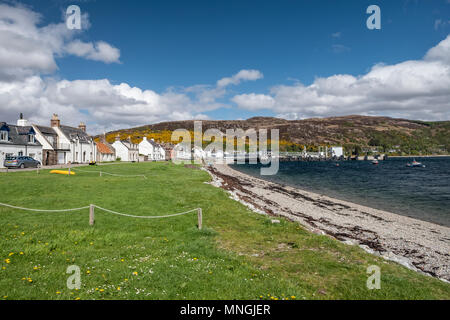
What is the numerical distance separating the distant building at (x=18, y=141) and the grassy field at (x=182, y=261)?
114 feet

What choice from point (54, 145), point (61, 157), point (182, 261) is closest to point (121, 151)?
point (61, 157)

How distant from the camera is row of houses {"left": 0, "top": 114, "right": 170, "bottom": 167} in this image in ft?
141

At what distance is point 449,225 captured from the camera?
23.2 meters

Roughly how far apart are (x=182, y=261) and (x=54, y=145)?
5761cm

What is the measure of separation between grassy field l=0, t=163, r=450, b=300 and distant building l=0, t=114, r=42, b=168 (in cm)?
3476

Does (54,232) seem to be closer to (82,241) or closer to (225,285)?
(82,241)

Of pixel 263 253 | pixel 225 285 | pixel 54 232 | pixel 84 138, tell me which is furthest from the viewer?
pixel 84 138

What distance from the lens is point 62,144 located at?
186 feet

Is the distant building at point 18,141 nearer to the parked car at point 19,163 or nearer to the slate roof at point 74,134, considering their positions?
the parked car at point 19,163

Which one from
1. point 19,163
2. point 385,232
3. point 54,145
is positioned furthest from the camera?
point 54,145

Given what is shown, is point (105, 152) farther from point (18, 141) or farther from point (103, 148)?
point (18, 141)
